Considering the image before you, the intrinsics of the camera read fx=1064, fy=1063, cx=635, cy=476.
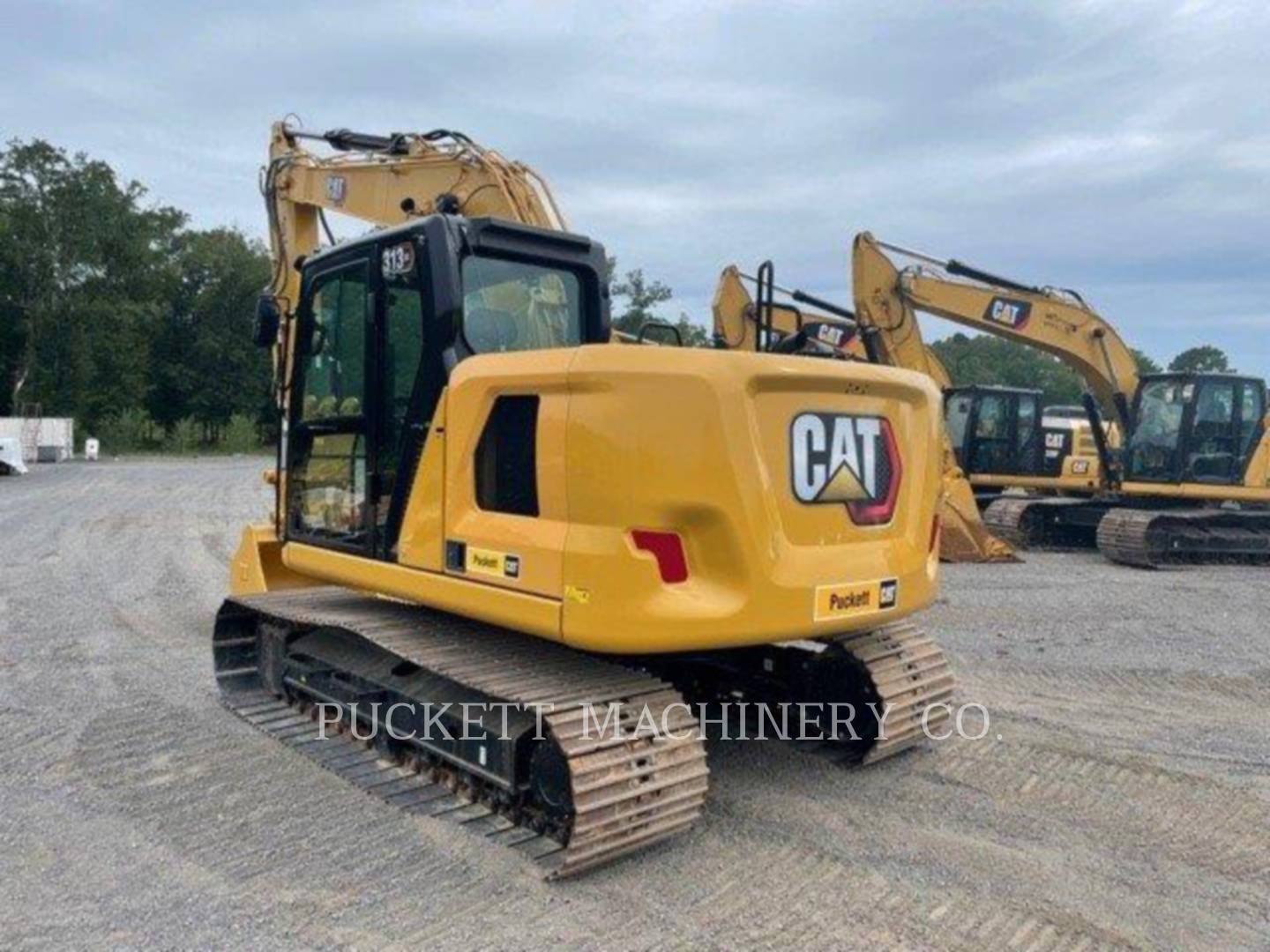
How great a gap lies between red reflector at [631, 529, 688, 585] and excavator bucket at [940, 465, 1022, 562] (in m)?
9.46

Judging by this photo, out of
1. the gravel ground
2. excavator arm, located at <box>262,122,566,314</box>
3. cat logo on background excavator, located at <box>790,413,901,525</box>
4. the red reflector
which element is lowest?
the gravel ground

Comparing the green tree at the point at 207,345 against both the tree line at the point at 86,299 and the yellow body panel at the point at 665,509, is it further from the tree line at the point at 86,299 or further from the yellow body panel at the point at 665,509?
the yellow body panel at the point at 665,509

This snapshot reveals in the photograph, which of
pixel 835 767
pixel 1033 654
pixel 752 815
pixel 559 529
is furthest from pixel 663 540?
pixel 1033 654

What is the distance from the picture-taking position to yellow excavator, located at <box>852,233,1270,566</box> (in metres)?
13.5

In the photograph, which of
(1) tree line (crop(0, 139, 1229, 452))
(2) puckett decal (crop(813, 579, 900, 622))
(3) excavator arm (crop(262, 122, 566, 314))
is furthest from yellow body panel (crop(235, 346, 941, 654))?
(1) tree line (crop(0, 139, 1229, 452))

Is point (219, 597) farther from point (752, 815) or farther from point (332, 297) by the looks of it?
point (752, 815)

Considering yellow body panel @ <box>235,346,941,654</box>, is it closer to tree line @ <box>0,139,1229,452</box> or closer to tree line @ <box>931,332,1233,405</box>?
tree line @ <box>0,139,1229,452</box>

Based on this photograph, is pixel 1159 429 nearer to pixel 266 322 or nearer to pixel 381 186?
pixel 381 186

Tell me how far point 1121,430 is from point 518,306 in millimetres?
12348

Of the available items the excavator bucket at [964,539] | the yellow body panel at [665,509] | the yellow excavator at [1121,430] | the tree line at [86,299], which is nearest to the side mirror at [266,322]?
the yellow body panel at [665,509]

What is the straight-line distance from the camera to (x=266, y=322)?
529 centimetres

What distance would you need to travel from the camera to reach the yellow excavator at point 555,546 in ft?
12.0

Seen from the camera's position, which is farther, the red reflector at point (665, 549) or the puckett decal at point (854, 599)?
the puckett decal at point (854, 599)

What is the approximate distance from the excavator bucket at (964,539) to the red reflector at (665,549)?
946 cm
